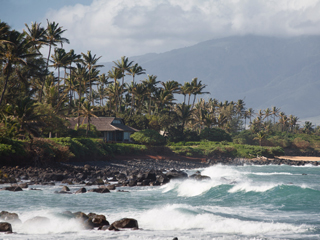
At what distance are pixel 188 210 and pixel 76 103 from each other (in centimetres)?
5615

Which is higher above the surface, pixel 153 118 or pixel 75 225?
pixel 153 118

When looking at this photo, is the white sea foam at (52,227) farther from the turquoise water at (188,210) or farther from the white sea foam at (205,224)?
the white sea foam at (205,224)

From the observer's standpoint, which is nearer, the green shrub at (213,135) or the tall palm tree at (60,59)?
the tall palm tree at (60,59)

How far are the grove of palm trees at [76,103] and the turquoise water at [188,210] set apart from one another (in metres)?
13.3

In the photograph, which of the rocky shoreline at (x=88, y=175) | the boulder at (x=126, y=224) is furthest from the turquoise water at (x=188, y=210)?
the rocky shoreline at (x=88, y=175)

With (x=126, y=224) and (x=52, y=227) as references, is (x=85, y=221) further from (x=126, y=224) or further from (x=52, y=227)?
(x=126, y=224)

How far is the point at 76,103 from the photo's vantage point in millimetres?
68375

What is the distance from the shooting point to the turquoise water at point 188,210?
11797 mm

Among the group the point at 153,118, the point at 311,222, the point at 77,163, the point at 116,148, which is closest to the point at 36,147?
the point at 77,163

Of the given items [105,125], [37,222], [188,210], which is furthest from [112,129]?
[37,222]

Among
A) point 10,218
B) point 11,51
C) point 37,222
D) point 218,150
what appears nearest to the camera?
point 37,222

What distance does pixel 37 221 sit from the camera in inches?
492

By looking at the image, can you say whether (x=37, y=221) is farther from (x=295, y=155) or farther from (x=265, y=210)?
(x=295, y=155)

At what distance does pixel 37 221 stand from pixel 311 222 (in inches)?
375
